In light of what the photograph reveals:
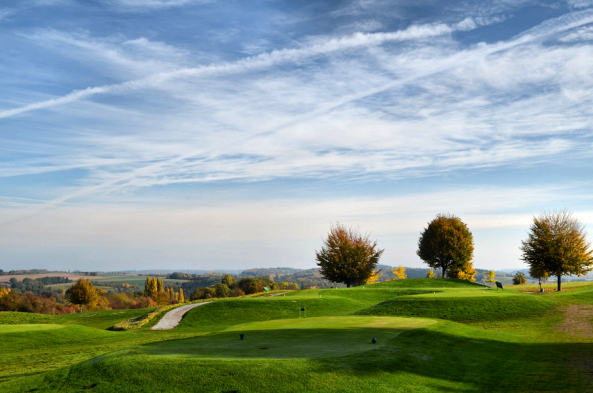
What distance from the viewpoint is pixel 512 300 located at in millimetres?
32844

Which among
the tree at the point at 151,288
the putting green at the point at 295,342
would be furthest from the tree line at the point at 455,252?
the tree at the point at 151,288

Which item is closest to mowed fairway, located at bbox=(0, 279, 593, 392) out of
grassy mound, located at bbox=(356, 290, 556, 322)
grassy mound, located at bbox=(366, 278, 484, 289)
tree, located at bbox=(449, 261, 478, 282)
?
grassy mound, located at bbox=(356, 290, 556, 322)

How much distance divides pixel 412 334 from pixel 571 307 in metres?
20.2

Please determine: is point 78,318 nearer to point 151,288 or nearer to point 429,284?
point 429,284

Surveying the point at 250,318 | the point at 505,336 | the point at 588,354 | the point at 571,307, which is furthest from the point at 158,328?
the point at 571,307

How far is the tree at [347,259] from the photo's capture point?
192ft

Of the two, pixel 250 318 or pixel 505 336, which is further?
pixel 250 318

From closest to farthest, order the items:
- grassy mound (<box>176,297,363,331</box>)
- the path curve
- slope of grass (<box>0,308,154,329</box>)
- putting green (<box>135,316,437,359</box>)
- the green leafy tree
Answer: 1. putting green (<box>135,316,437,359</box>)
2. the path curve
3. grassy mound (<box>176,297,363,331</box>)
4. slope of grass (<box>0,308,154,329</box>)
5. the green leafy tree

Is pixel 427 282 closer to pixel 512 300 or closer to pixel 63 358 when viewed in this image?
pixel 512 300

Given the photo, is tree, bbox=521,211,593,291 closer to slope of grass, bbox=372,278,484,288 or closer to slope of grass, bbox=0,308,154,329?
slope of grass, bbox=372,278,484,288

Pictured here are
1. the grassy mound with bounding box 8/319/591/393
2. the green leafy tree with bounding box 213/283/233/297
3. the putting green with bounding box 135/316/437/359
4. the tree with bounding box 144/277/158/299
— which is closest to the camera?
the grassy mound with bounding box 8/319/591/393

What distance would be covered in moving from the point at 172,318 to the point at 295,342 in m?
22.1

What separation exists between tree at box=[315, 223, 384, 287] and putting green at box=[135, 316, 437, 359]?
121 feet

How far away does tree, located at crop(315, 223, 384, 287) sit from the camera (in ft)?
192
